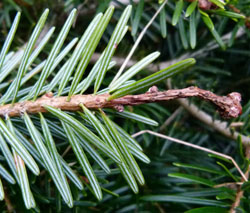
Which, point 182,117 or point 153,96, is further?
point 182,117

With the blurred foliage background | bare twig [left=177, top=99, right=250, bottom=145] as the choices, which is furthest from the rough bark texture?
bare twig [left=177, top=99, right=250, bottom=145]

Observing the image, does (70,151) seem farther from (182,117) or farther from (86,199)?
(182,117)

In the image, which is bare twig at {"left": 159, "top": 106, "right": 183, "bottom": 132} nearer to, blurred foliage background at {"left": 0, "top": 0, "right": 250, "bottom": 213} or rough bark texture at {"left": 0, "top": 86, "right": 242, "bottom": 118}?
blurred foliage background at {"left": 0, "top": 0, "right": 250, "bottom": 213}

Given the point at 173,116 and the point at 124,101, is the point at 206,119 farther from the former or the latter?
the point at 124,101

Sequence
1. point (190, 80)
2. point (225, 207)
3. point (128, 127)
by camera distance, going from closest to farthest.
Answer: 1. point (225, 207)
2. point (128, 127)
3. point (190, 80)

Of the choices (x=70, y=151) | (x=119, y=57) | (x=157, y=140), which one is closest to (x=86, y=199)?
(x=70, y=151)

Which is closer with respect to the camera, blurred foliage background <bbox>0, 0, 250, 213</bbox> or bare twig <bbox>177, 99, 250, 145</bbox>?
blurred foliage background <bbox>0, 0, 250, 213</bbox>
